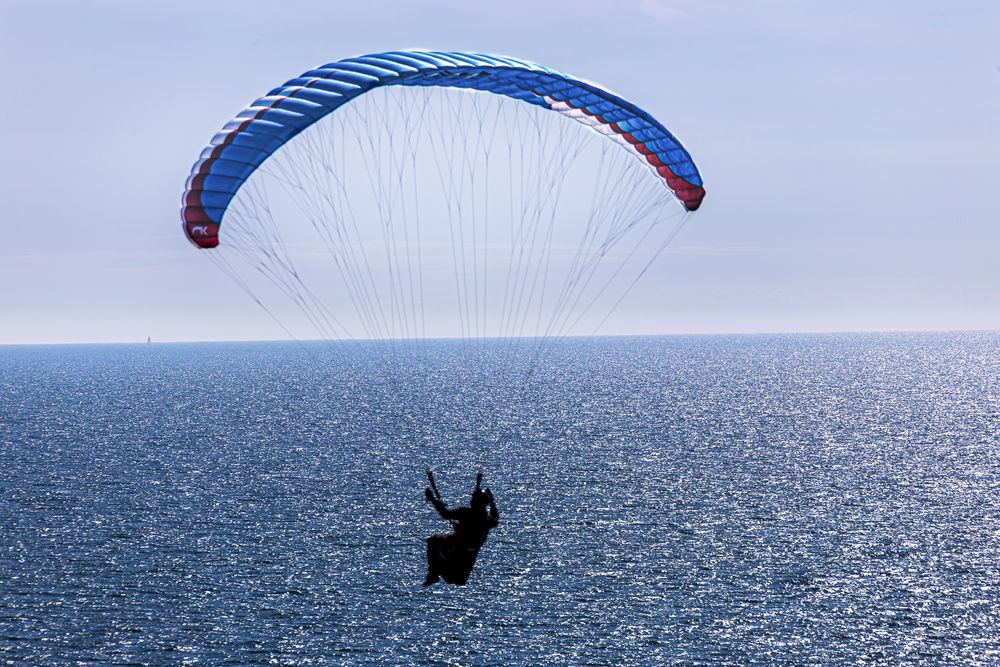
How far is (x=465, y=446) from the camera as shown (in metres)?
115

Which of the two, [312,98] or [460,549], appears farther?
[312,98]

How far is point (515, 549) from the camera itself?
199 feet

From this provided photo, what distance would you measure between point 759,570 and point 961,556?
13959 mm

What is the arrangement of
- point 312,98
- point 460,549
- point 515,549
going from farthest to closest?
point 515,549, point 312,98, point 460,549

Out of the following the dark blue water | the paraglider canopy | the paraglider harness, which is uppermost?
the paraglider canopy

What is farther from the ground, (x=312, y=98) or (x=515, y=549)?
(x=312, y=98)

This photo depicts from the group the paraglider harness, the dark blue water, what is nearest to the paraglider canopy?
the paraglider harness

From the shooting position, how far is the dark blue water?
44.5 metres

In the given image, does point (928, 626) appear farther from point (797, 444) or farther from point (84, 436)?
point (84, 436)

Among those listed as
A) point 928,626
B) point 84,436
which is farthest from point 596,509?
point 84,436

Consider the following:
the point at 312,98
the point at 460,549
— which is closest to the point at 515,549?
the point at 460,549

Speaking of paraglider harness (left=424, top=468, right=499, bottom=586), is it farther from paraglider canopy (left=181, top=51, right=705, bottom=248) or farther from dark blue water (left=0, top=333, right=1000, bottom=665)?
dark blue water (left=0, top=333, right=1000, bottom=665)

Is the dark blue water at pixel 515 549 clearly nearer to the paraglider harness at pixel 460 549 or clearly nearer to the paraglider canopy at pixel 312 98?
the paraglider canopy at pixel 312 98

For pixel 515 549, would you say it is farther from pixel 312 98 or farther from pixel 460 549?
pixel 312 98
